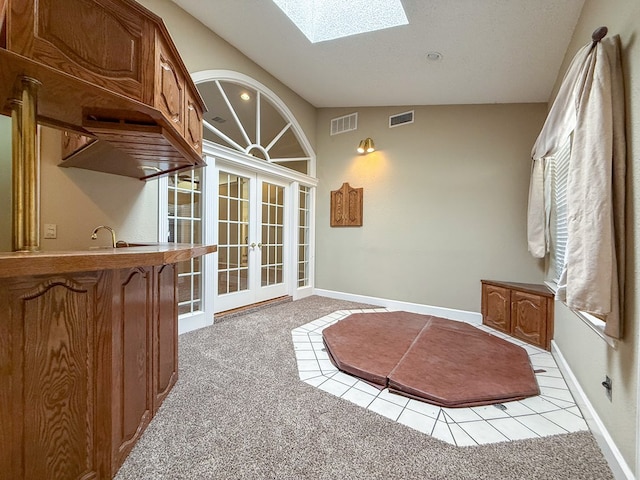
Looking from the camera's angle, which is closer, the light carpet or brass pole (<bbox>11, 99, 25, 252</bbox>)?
brass pole (<bbox>11, 99, 25, 252</bbox>)

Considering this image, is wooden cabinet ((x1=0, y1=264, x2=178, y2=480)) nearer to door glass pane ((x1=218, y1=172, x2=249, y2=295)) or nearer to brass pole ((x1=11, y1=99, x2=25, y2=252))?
brass pole ((x1=11, y1=99, x2=25, y2=252))

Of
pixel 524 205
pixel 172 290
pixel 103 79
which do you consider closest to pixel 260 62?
pixel 103 79

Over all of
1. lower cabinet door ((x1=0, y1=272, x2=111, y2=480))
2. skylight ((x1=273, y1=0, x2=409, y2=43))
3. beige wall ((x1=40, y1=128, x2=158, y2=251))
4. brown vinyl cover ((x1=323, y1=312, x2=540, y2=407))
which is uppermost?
skylight ((x1=273, y1=0, x2=409, y2=43))

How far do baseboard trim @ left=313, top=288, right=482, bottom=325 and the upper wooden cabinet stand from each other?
10.9ft

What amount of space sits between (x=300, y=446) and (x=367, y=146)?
3.79m

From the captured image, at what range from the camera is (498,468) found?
4.21 ft

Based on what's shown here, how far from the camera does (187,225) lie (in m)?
3.06

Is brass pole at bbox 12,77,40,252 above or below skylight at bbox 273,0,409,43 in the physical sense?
below

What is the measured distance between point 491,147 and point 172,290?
3844 millimetres

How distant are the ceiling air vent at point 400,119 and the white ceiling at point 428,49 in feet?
0.57

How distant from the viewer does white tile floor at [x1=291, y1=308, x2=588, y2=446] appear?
1.53m

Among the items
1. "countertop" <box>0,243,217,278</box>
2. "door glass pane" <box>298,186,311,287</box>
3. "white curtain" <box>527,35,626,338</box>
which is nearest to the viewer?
"countertop" <box>0,243,217,278</box>

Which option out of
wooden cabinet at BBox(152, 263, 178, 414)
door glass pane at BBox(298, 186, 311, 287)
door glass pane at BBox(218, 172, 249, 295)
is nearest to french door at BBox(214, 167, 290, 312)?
door glass pane at BBox(218, 172, 249, 295)

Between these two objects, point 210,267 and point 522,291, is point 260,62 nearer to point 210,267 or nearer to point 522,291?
point 210,267
